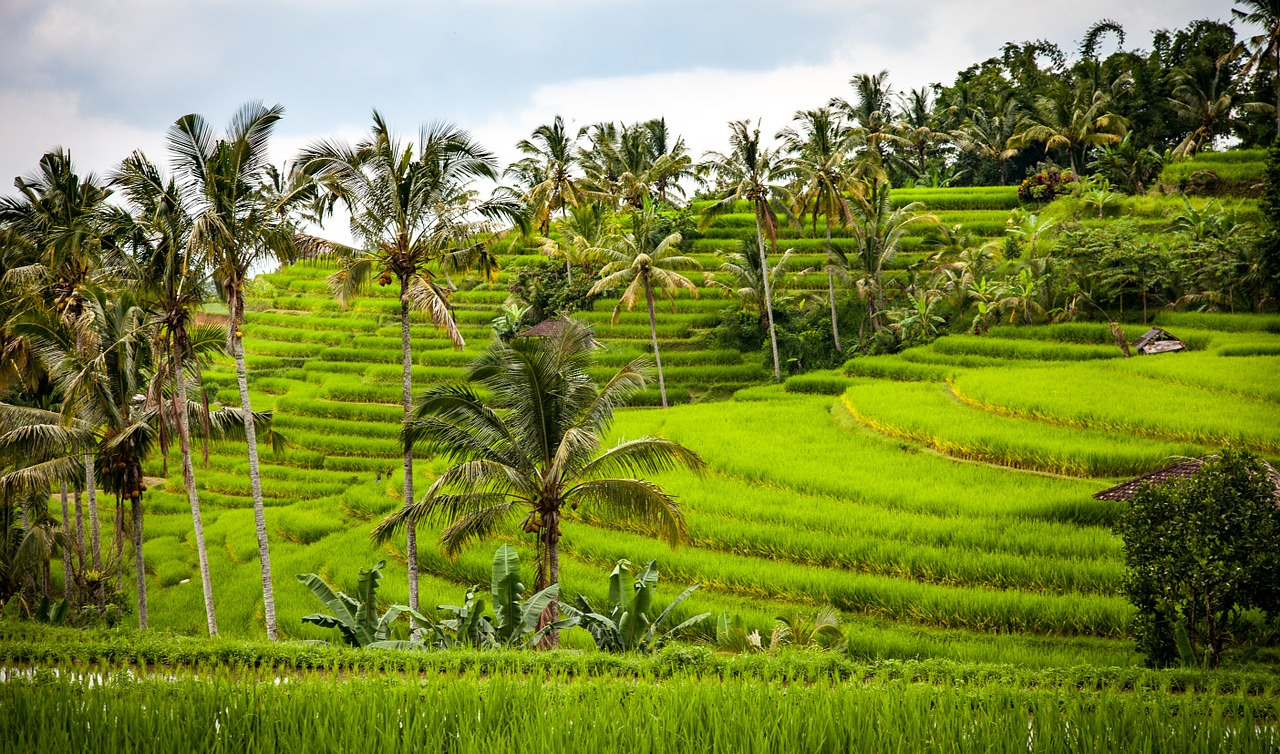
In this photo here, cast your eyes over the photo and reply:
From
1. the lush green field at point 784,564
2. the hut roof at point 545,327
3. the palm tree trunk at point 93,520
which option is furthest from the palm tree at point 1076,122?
the palm tree trunk at point 93,520

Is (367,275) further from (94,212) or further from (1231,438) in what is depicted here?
(1231,438)

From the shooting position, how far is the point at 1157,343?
1950cm

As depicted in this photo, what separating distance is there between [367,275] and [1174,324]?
64.0 feet

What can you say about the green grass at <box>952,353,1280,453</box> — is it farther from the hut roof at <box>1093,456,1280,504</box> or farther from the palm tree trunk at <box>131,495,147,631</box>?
the palm tree trunk at <box>131,495,147,631</box>

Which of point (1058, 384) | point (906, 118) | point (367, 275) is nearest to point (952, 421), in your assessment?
point (1058, 384)

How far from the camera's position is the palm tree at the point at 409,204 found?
1188cm

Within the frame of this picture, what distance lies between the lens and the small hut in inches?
760

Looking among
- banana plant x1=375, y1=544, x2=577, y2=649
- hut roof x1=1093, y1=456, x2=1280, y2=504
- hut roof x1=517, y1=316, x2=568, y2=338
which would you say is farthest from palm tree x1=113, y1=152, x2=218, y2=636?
hut roof x1=517, y1=316, x2=568, y2=338

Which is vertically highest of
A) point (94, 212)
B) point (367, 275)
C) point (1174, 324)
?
point (94, 212)

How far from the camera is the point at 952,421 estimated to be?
16312 mm

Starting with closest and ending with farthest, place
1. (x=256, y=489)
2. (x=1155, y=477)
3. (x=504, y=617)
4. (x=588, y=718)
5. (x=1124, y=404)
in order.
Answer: (x=588, y=718), (x=504, y=617), (x=1155, y=477), (x=256, y=489), (x=1124, y=404)

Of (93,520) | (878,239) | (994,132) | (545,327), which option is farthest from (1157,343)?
(994,132)

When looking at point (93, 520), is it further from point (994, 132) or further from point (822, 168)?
point (994, 132)

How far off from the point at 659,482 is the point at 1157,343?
1220 cm
